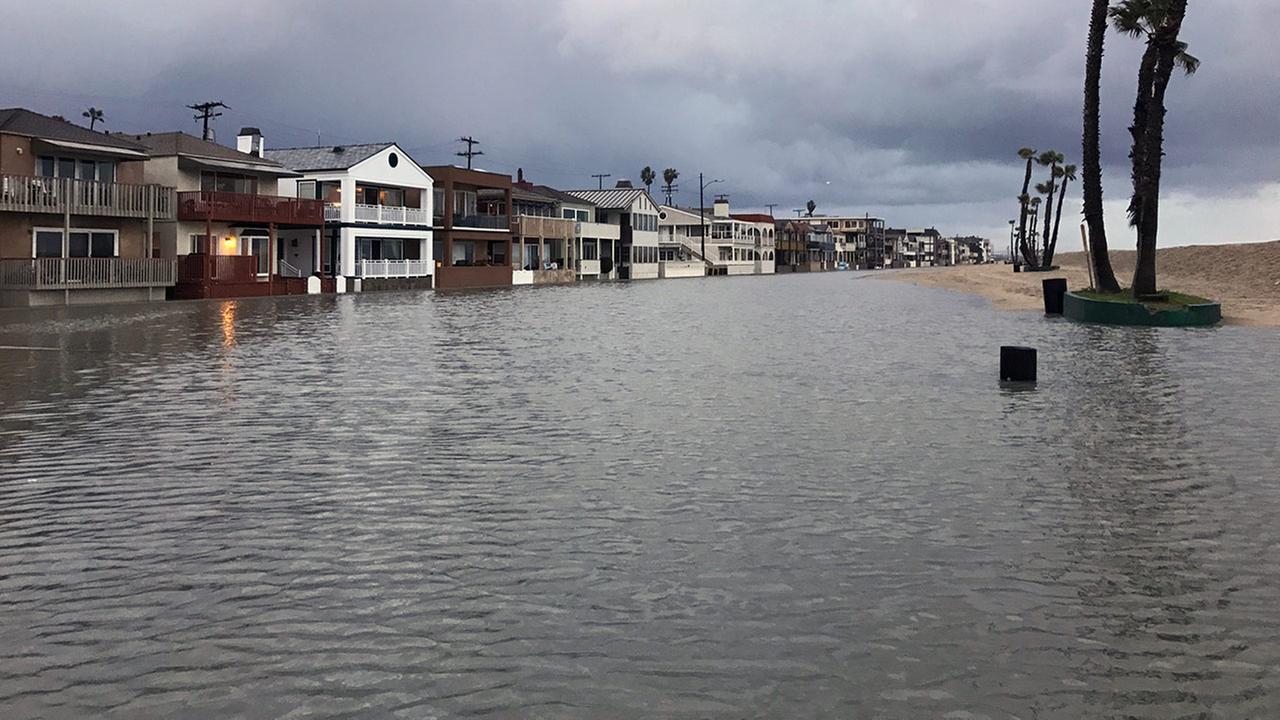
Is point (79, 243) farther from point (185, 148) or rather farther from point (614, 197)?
point (614, 197)

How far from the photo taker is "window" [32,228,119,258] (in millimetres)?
46781

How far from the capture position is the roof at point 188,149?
54.5 metres

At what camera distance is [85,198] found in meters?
47.2

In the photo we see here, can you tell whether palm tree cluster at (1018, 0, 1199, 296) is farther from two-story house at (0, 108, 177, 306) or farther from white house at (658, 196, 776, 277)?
white house at (658, 196, 776, 277)

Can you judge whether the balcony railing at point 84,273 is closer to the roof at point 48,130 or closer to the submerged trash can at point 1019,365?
the roof at point 48,130

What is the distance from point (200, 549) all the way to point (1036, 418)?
35.3ft

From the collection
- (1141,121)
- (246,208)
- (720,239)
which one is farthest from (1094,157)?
(720,239)

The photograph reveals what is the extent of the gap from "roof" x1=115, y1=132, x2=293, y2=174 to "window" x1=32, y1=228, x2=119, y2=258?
17.6 feet

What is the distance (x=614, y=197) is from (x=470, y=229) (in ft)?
122

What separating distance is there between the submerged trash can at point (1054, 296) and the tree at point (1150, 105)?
11.2 feet

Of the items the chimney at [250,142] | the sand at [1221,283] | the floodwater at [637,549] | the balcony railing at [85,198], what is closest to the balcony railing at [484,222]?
the chimney at [250,142]

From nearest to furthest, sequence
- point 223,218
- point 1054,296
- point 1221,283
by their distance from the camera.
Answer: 1. point 1054,296
2. point 223,218
3. point 1221,283

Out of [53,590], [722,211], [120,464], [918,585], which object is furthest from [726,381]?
[722,211]

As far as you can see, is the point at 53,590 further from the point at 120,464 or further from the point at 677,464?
the point at 677,464
